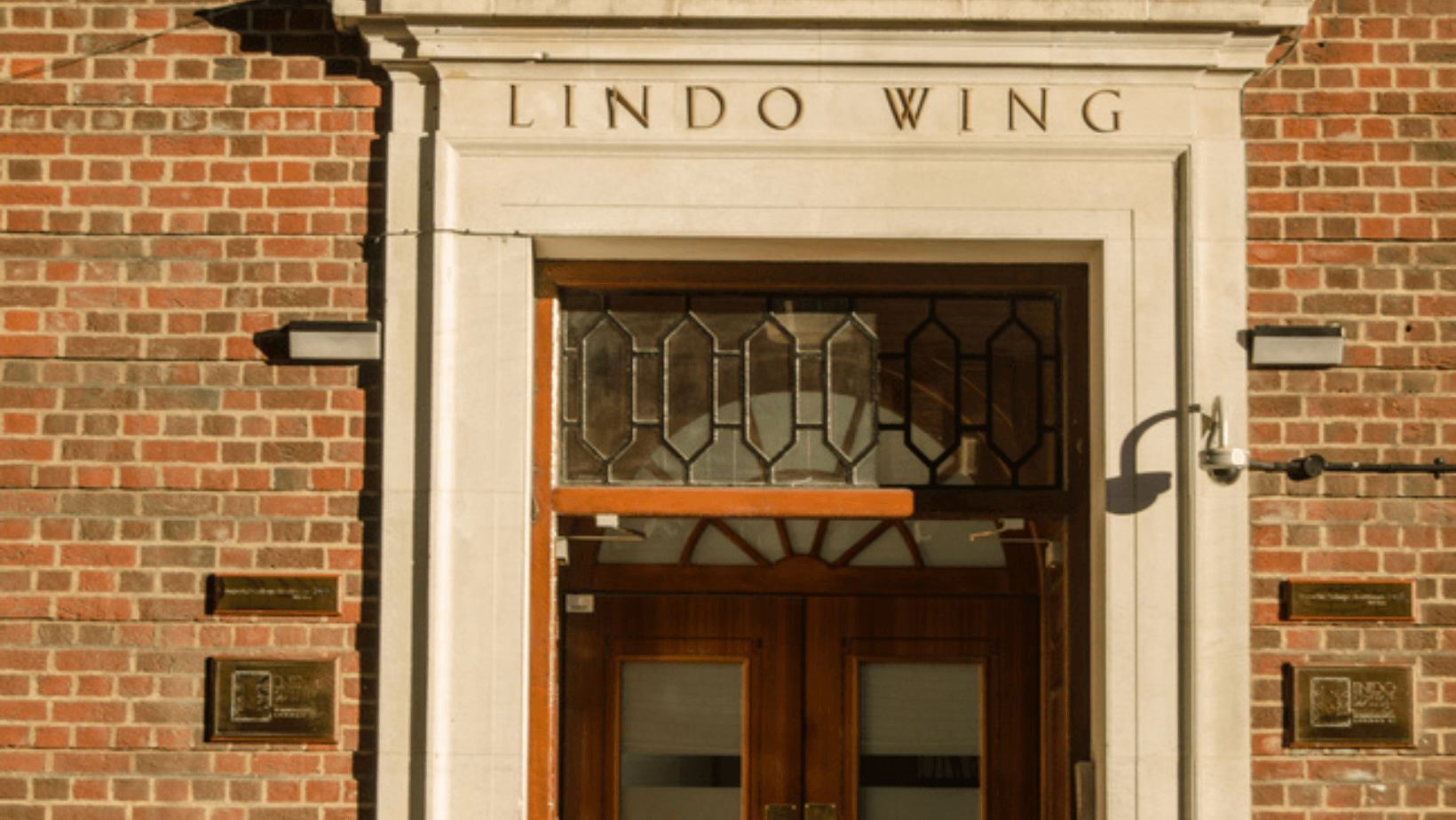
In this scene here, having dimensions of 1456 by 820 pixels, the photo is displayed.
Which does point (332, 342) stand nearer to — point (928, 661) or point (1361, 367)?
point (928, 661)

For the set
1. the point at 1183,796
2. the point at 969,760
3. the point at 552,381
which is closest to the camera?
the point at 1183,796

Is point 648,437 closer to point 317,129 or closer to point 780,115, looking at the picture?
point 780,115

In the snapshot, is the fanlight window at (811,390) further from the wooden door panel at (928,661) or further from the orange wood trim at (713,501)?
the wooden door panel at (928,661)

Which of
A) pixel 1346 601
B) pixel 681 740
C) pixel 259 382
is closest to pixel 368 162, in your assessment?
pixel 259 382

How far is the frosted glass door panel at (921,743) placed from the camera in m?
5.96

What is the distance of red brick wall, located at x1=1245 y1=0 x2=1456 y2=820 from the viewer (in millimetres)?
4539

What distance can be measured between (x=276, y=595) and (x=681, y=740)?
2.09m

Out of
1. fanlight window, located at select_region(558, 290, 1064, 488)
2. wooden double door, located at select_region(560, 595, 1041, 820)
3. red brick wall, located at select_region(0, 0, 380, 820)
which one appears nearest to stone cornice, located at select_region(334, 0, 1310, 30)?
red brick wall, located at select_region(0, 0, 380, 820)

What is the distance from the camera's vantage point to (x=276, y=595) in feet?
15.1

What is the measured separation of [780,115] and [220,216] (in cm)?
196

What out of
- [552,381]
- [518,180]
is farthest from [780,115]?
[552,381]

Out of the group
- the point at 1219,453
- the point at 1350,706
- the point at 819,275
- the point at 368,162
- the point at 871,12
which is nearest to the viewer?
the point at 1219,453

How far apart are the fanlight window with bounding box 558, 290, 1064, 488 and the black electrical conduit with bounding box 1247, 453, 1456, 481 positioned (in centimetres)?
71

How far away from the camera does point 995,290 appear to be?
4.99 meters
